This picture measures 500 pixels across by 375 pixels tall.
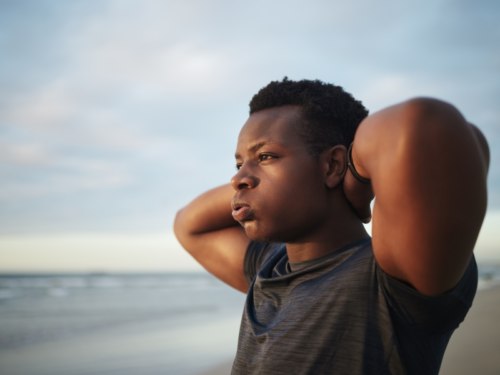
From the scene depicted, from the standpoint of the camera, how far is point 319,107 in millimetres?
1415

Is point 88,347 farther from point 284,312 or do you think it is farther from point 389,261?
point 389,261

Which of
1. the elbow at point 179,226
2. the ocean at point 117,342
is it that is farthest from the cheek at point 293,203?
the ocean at point 117,342

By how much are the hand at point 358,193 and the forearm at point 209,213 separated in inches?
30.7

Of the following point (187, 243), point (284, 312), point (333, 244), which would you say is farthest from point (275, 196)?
point (187, 243)

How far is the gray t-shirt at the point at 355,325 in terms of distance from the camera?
1.03 meters

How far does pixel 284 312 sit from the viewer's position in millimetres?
1269

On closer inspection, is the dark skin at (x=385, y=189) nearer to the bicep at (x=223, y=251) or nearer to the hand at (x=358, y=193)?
the hand at (x=358, y=193)

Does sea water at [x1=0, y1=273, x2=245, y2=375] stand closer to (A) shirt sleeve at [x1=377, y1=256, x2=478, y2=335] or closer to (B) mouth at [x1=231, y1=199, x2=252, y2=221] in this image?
(B) mouth at [x1=231, y1=199, x2=252, y2=221]

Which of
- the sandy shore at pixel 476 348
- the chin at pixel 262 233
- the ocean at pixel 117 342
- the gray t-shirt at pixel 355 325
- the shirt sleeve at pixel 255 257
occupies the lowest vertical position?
the sandy shore at pixel 476 348

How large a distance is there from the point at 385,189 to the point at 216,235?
140 cm

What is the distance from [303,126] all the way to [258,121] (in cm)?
17

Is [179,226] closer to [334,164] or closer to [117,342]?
[334,164]

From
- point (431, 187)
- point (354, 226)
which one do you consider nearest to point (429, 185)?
point (431, 187)

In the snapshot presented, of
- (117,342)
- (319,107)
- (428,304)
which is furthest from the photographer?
(117,342)
